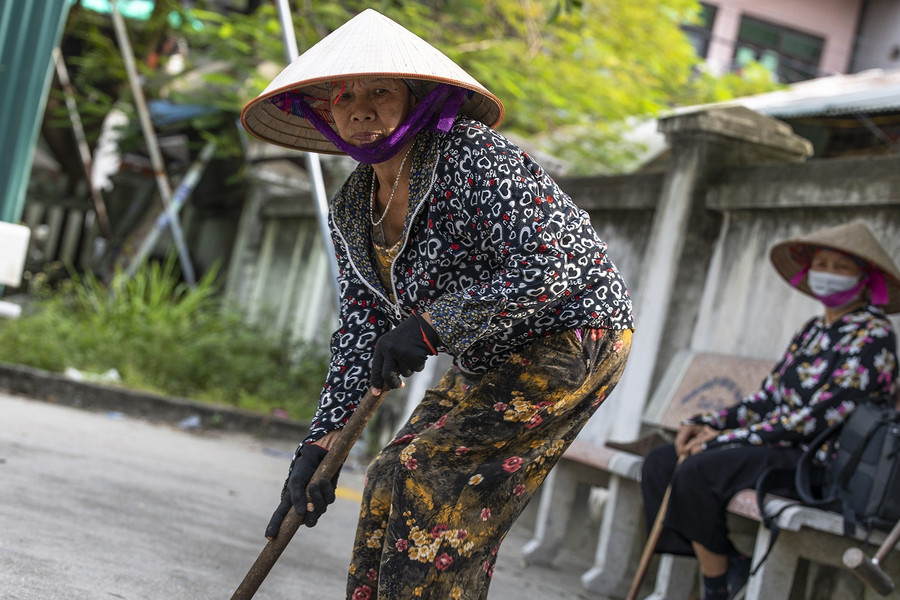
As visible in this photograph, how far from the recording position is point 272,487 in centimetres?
591

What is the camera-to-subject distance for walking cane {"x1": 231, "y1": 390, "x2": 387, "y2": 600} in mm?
2629

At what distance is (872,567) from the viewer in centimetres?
342

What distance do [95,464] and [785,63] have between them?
18.9 metres

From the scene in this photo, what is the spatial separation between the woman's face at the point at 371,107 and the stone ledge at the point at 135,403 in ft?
17.1

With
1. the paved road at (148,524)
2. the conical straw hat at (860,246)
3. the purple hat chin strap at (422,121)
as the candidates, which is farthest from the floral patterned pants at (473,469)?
the conical straw hat at (860,246)

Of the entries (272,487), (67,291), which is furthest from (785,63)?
(272,487)

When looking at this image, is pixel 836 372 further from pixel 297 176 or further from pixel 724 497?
pixel 297 176

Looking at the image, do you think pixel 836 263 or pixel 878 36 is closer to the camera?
pixel 836 263

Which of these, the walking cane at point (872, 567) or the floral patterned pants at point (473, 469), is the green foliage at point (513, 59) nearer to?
the walking cane at point (872, 567)

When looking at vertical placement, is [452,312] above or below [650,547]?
above

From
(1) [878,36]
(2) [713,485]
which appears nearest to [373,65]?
(2) [713,485]

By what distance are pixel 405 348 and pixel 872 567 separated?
1936 millimetres

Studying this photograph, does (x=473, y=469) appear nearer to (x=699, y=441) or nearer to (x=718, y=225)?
(x=699, y=441)

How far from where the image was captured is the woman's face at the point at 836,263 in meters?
4.25
